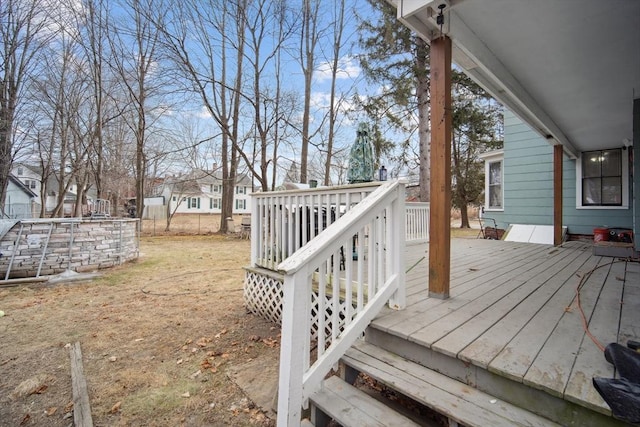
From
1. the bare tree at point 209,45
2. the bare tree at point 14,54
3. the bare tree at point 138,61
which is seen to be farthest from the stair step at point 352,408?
the bare tree at point 14,54

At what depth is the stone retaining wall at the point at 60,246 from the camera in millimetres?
5402

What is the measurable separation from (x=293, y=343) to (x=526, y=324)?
1.61 metres

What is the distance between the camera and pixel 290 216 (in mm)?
3115

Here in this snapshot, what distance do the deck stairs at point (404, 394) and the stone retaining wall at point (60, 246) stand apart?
647 centimetres

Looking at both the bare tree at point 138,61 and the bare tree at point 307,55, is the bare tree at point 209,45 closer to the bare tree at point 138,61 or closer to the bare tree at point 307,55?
the bare tree at point 138,61

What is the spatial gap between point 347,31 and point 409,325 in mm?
12674

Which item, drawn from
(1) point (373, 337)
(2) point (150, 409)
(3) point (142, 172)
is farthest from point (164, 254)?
(1) point (373, 337)

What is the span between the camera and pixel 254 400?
2135 mm

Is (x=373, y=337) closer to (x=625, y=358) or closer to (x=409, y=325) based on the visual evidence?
(x=409, y=325)

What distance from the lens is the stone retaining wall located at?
5.40m

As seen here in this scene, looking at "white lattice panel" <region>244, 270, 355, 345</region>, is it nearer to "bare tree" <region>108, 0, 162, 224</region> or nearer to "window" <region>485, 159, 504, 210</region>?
"window" <region>485, 159, 504, 210</region>

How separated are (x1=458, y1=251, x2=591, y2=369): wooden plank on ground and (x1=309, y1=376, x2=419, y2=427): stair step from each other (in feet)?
1.54

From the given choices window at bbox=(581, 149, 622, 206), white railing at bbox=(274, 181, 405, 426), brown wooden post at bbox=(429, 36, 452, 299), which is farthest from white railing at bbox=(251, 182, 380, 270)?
window at bbox=(581, 149, 622, 206)

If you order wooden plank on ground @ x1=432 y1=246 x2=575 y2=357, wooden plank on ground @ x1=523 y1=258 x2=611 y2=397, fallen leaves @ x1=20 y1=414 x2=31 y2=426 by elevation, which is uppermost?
wooden plank on ground @ x1=432 y1=246 x2=575 y2=357
